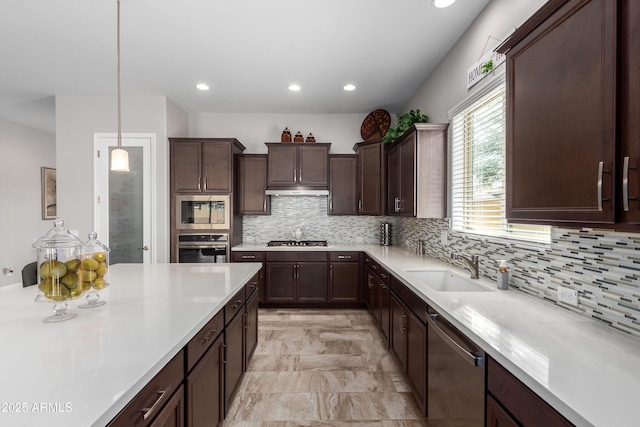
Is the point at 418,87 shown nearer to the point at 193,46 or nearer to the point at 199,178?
the point at 193,46

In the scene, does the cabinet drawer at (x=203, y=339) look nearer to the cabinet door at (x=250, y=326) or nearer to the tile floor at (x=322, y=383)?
the cabinet door at (x=250, y=326)

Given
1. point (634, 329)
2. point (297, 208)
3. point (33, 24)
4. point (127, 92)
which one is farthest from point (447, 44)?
point (127, 92)

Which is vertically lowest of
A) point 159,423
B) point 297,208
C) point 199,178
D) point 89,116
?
point 159,423

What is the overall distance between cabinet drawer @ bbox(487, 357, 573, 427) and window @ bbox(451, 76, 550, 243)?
938 mm

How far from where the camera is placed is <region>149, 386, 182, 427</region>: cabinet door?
105 cm

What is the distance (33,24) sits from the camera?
8.34 ft

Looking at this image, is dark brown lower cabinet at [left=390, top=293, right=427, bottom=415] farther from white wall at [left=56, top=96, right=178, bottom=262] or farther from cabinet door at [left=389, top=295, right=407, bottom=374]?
white wall at [left=56, top=96, right=178, bottom=262]

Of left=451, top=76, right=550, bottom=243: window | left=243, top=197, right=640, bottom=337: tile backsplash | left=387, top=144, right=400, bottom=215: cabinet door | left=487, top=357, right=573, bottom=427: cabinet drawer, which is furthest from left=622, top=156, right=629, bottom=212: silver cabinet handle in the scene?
left=387, top=144, right=400, bottom=215: cabinet door

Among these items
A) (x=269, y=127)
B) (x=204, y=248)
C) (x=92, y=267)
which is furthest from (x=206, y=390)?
(x=269, y=127)

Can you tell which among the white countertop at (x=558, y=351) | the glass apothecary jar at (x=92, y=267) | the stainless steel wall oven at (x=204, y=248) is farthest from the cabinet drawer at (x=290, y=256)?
the glass apothecary jar at (x=92, y=267)

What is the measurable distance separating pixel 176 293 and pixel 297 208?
3.12 m

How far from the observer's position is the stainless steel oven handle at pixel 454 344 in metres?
1.24

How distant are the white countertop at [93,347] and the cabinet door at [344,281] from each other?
2449 millimetres

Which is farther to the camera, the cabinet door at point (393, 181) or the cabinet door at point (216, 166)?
the cabinet door at point (216, 166)
